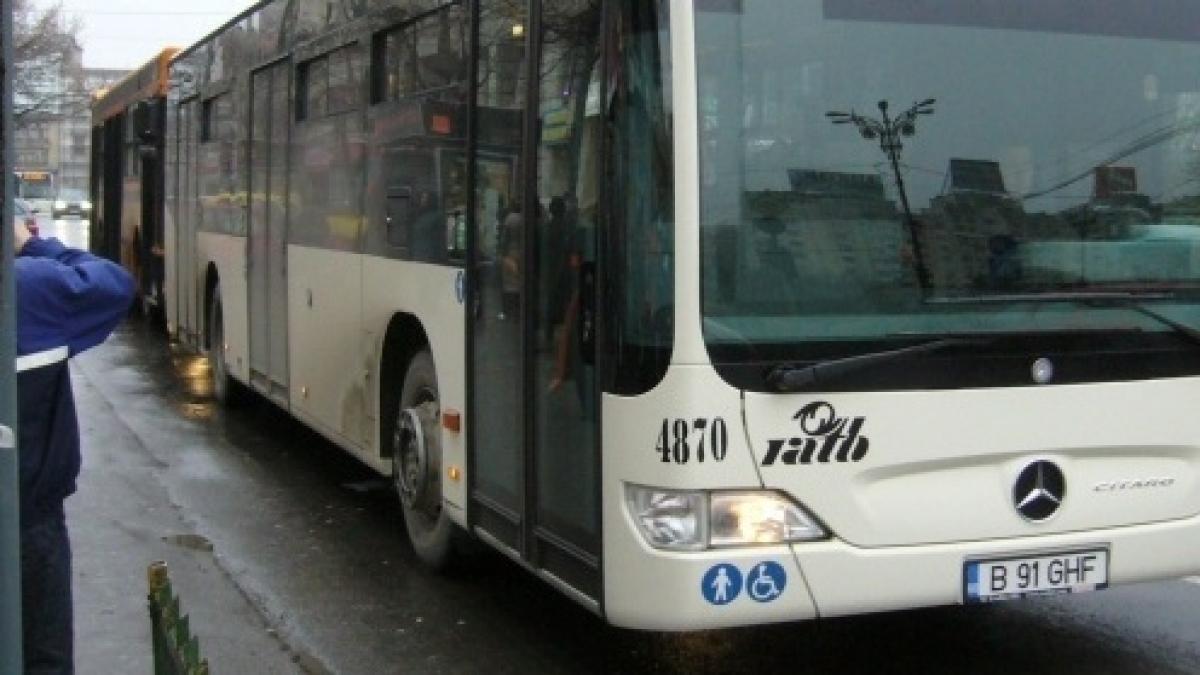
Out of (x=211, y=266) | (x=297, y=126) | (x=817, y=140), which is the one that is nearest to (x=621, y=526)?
(x=817, y=140)

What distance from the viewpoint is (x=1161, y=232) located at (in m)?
4.40

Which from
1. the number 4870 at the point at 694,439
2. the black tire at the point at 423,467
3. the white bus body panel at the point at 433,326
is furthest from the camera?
the black tire at the point at 423,467

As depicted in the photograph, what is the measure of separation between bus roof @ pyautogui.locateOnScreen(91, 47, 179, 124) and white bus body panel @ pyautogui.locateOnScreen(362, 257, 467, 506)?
8.04m

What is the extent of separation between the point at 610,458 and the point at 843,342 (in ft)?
2.54

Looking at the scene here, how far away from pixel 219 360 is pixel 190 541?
440 cm

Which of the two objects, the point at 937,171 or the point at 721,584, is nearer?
the point at 721,584

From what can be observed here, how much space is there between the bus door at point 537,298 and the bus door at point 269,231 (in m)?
3.60

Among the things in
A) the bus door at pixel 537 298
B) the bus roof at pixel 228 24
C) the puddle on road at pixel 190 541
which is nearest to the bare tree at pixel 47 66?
the bus roof at pixel 228 24

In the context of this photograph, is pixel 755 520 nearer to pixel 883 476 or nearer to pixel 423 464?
pixel 883 476

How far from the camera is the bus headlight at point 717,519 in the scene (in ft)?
12.7

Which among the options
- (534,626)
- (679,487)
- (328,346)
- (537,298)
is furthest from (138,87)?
(679,487)

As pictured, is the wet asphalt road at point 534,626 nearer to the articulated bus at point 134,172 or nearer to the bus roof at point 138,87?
the articulated bus at point 134,172

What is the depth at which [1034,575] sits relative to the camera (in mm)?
4188

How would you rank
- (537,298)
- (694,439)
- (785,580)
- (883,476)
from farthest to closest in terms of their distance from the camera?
(537,298) → (883,476) → (785,580) → (694,439)
